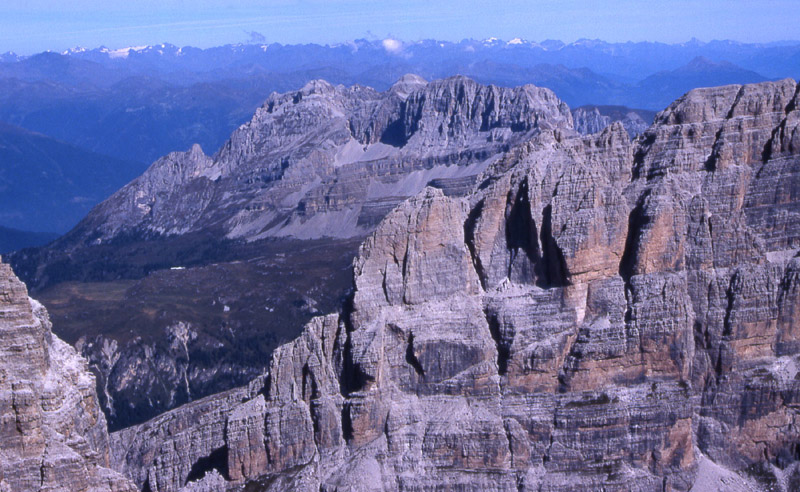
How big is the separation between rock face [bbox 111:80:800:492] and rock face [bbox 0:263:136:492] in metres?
7.82

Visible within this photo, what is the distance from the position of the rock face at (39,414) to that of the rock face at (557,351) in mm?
7823

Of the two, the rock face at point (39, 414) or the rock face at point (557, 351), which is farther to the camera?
the rock face at point (557, 351)

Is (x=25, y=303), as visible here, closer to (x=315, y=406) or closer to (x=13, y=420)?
(x=13, y=420)

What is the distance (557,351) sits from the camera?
182 ft

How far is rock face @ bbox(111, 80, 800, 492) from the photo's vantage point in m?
54.8

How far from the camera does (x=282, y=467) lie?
56312 mm

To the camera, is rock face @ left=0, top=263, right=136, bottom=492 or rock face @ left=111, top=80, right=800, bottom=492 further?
rock face @ left=111, top=80, right=800, bottom=492

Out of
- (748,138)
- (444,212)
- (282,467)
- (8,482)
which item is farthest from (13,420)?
(748,138)

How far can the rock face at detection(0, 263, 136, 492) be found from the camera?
48219mm

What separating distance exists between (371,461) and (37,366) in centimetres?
2114

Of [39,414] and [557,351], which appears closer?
[39,414]

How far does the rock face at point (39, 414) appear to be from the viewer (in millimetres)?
48219

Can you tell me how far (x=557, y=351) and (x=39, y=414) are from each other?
1235 inches

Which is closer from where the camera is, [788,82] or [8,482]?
[8,482]
